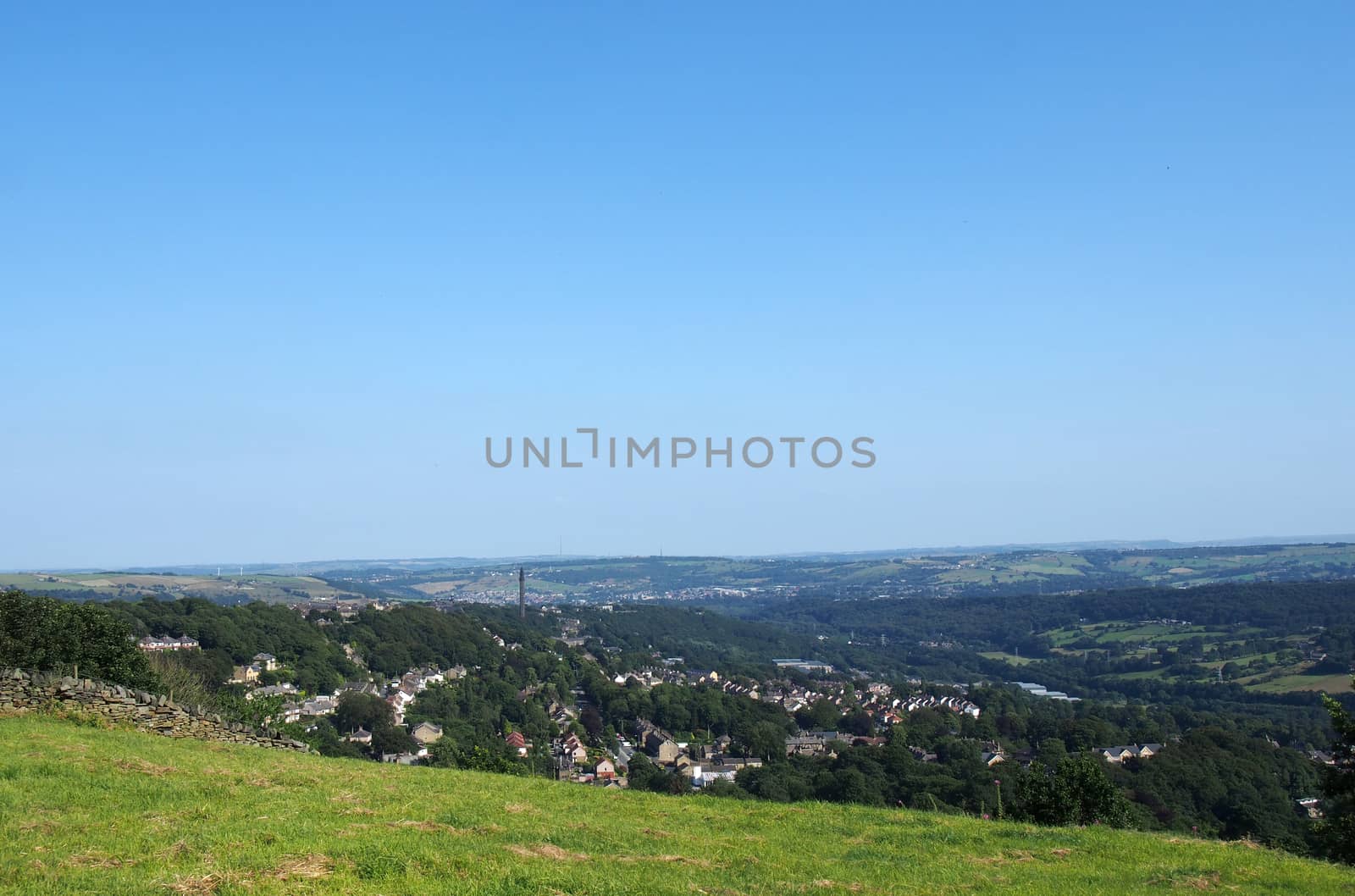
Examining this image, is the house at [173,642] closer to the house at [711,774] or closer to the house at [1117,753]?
the house at [711,774]

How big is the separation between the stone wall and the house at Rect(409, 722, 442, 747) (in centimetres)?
3279

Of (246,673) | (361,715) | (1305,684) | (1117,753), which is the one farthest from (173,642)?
(1305,684)

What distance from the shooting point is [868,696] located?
335 feet

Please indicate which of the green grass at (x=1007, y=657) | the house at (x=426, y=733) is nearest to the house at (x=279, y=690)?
the house at (x=426, y=733)

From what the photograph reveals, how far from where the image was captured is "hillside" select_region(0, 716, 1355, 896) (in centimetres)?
902

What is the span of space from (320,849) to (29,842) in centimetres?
284

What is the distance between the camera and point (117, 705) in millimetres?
19766

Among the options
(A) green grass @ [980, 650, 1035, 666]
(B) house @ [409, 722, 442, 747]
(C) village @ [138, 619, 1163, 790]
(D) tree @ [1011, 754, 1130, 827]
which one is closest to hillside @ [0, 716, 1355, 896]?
(D) tree @ [1011, 754, 1130, 827]

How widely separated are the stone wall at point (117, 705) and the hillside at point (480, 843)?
340 centimetres

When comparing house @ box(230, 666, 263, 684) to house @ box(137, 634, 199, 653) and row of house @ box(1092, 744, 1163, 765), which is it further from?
row of house @ box(1092, 744, 1163, 765)

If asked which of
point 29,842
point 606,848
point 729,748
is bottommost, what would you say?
point 729,748

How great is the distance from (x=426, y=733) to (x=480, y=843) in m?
48.5

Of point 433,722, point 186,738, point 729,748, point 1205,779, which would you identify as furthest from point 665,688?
point 186,738

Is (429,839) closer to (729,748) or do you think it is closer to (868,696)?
(729,748)
